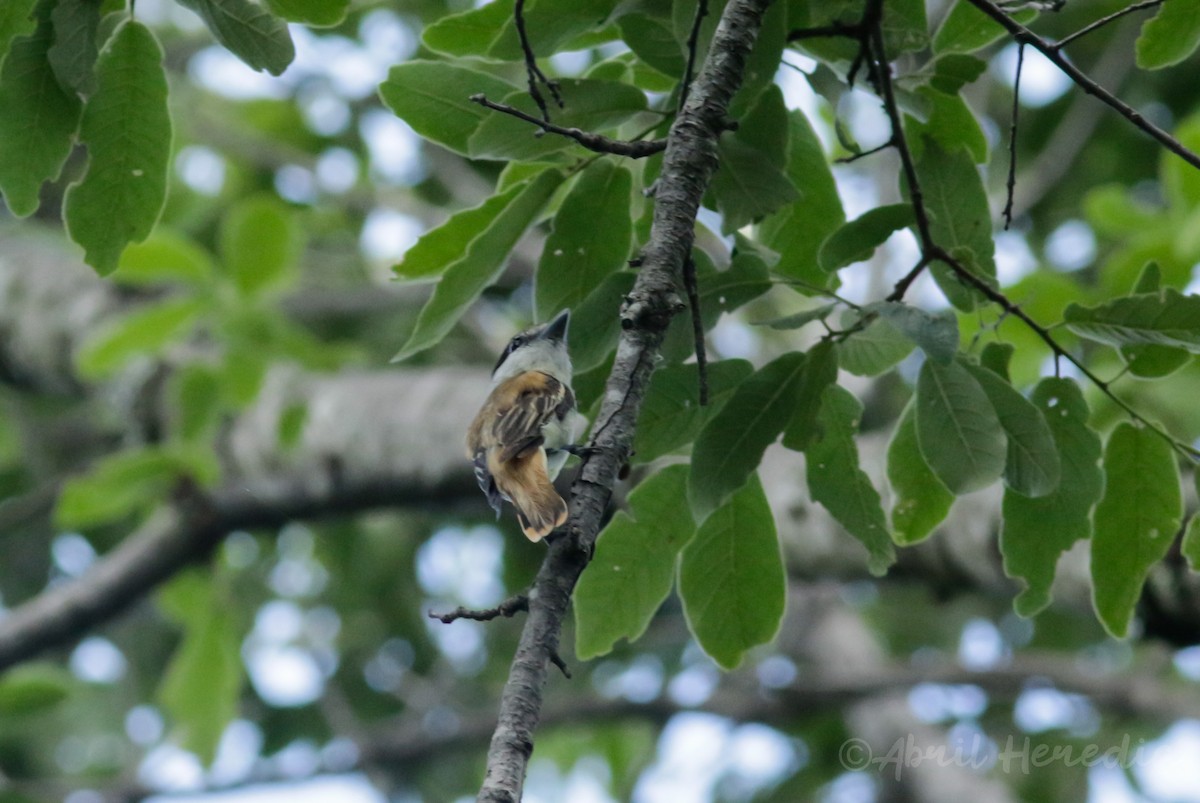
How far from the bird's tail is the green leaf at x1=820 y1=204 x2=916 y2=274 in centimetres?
72

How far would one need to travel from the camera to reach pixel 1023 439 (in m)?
1.88

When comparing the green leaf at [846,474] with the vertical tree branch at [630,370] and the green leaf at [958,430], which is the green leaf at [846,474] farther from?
the vertical tree branch at [630,370]

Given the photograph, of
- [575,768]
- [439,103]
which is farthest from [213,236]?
[439,103]

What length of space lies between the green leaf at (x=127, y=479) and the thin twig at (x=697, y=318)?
3.24m

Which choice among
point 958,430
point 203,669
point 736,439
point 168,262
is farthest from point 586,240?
point 203,669

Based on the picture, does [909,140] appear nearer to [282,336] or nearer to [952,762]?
[282,336]

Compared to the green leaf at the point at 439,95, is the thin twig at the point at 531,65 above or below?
below

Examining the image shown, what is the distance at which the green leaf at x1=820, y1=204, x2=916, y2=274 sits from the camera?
1.85m

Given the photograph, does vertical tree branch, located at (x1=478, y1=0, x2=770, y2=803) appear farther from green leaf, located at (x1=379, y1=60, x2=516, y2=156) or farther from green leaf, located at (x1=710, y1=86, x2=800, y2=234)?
green leaf, located at (x1=379, y1=60, x2=516, y2=156)

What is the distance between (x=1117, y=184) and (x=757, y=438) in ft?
Result: 19.3

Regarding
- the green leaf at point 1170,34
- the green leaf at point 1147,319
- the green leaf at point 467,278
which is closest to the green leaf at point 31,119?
the green leaf at point 467,278

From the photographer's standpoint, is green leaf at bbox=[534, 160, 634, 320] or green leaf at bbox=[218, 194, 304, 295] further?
green leaf at bbox=[218, 194, 304, 295]

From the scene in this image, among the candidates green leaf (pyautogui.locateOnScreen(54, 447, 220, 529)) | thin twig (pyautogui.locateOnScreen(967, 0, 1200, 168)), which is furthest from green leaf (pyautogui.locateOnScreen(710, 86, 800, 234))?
green leaf (pyautogui.locateOnScreen(54, 447, 220, 529))

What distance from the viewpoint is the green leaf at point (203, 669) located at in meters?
4.96
